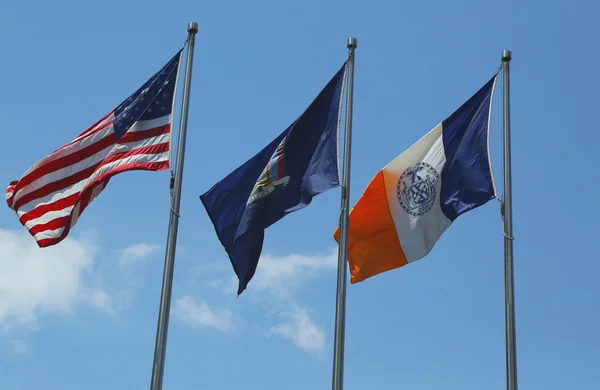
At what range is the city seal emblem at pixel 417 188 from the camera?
21.1 metres

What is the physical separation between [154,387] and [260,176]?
15.9ft

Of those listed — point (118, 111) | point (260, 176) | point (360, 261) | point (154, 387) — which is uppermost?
point (118, 111)

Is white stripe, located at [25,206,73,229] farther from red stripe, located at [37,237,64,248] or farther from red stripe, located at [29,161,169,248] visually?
red stripe, located at [37,237,64,248]

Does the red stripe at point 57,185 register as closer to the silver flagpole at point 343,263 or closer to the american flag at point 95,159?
the american flag at point 95,159

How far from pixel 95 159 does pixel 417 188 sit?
659cm

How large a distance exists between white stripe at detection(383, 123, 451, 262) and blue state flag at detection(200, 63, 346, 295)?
1.34m

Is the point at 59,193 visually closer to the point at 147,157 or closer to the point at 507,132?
the point at 147,157

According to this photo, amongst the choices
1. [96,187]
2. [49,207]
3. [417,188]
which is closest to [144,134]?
[96,187]

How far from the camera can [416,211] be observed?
21141 millimetres

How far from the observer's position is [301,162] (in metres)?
21.3

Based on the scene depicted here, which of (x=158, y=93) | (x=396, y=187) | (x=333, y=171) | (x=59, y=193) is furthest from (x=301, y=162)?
(x=59, y=193)

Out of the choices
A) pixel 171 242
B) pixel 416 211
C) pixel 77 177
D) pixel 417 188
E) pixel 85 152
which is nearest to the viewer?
pixel 171 242

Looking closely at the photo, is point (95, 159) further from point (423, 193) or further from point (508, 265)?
point (508, 265)

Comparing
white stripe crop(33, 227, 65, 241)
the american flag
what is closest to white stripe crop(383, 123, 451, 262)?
the american flag
